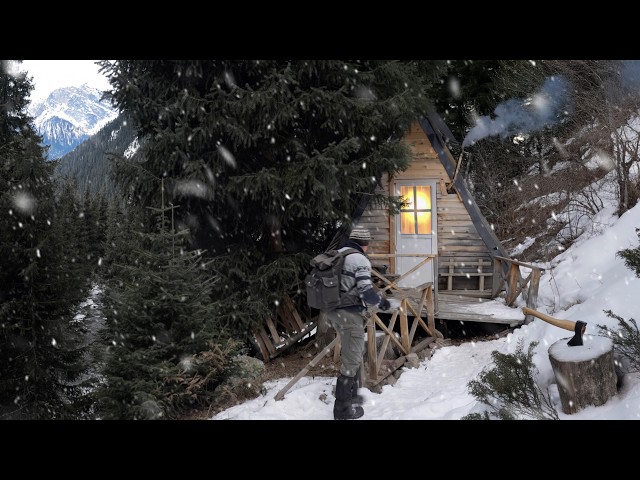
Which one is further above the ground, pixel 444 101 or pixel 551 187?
pixel 444 101

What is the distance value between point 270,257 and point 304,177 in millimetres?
2555

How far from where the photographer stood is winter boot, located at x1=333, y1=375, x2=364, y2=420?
557 cm

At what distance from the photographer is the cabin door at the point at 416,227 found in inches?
469

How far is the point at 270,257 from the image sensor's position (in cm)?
1054

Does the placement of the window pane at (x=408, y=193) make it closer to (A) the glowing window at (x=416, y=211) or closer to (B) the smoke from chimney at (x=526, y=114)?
(A) the glowing window at (x=416, y=211)

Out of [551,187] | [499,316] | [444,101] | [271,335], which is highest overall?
[444,101]

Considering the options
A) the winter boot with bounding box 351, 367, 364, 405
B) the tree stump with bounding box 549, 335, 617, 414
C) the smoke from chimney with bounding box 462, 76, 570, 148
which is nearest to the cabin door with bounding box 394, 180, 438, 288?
the smoke from chimney with bounding box 462, 76, 570, 148

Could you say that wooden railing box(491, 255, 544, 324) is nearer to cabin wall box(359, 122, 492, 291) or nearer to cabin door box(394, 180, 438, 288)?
cabin wall box(359, 122, 492, 291)

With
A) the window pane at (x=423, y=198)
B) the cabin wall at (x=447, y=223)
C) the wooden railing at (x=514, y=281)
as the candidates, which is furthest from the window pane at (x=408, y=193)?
the wooden railing at (x=514, y=281)

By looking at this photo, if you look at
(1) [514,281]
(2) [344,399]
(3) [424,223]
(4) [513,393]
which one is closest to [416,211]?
(3) [424,223]

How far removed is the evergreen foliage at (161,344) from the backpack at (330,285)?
207cm

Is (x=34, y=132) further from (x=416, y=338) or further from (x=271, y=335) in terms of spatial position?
(x=416, y=338)

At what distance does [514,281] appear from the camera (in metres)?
10.2
